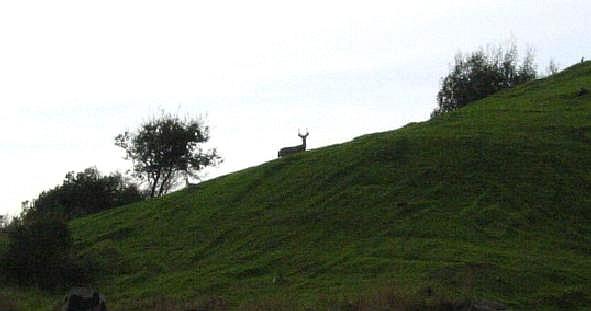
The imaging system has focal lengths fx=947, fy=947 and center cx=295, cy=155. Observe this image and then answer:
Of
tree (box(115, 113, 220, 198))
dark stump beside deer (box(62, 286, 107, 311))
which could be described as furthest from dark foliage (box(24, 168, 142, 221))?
dark stump beside deer (box(62, 286, 107, 311))

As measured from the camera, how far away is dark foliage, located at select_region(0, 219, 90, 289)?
36969mm

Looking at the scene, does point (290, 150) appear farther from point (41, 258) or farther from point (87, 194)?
point (41, 258)

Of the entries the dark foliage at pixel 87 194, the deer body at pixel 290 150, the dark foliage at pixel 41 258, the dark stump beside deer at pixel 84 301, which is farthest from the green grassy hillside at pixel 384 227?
the dark foliage at pixel 87 194

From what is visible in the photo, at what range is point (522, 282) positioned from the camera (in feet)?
94.1

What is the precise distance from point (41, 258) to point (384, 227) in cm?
1357

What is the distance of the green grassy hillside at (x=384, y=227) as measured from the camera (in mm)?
29172

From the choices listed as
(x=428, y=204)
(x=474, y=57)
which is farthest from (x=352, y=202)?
(x=474, y=57)

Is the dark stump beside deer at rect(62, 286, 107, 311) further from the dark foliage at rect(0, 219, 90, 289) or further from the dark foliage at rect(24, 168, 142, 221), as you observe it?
the dark foliage at rect(24, 168, 142, 221)

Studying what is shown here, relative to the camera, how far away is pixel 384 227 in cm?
3678

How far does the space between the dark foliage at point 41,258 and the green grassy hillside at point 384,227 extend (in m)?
1.45

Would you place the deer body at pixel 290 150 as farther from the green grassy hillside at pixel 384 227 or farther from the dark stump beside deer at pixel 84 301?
the dark stump beside deer at pixel 84 301

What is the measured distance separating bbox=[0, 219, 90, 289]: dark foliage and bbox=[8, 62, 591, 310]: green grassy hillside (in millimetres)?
1454

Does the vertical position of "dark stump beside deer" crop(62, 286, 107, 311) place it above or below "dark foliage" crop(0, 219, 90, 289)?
below

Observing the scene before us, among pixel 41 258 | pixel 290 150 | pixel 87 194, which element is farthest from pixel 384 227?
pixel 87 194
